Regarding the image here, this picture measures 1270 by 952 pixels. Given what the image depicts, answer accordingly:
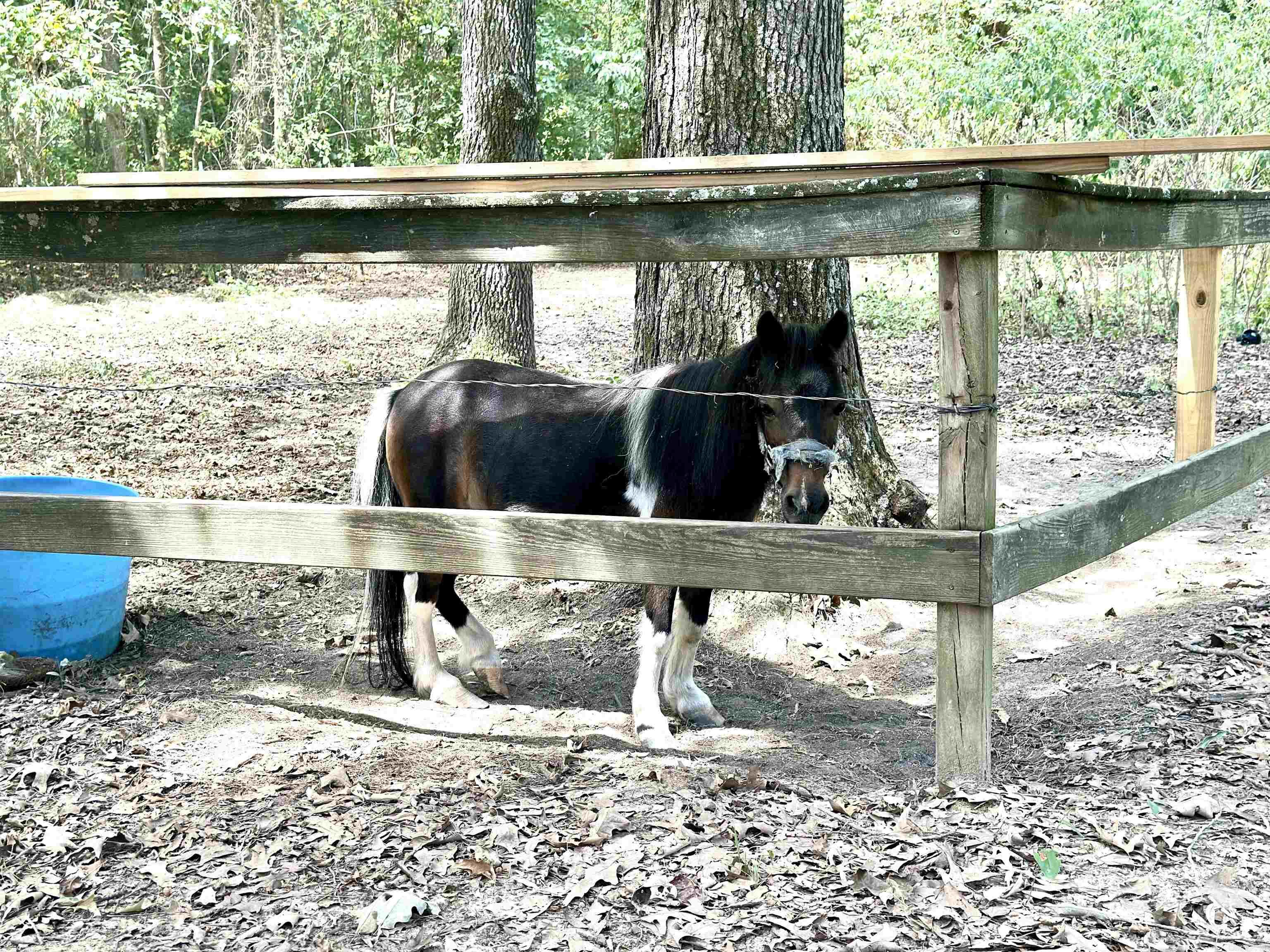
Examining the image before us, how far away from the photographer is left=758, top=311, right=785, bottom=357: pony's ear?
3707mm

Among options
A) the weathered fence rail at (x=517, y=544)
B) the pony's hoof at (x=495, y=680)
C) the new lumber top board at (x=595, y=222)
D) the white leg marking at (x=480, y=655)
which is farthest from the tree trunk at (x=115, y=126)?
the new lumber top board at (x=595, y=222)

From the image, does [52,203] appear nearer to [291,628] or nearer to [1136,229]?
[291,628]

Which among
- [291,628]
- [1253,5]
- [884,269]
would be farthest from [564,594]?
[884,269]

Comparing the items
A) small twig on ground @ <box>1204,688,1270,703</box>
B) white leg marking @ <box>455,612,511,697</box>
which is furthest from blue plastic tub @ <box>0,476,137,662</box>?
small twig on ground @ <box>1204,688,1270,703</box>

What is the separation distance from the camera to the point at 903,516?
5.18 metres

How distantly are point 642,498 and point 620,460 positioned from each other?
187 mm

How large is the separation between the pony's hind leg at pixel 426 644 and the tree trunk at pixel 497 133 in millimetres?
4727

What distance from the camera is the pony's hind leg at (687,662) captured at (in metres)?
4.49

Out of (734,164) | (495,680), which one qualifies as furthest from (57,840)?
(734,164)

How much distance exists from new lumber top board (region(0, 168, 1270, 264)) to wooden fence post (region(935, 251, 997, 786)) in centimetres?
15

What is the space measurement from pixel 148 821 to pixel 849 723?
2.64 meters

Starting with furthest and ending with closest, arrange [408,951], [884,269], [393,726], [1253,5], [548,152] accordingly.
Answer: [548,152] → [884,269] → [1253,5] → [393,726] → [408,951]

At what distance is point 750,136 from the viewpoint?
491 centimetres

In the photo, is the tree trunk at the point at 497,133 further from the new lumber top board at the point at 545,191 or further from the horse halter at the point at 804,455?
the horse halter at the point at 804,455
